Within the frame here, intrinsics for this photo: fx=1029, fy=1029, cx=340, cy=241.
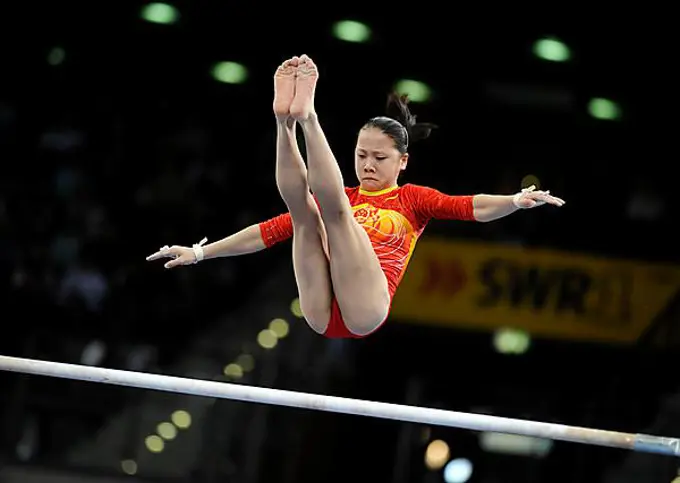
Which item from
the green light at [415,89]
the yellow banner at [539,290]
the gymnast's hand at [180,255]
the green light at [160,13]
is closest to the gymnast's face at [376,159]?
the gymnast's hand at [180,255]

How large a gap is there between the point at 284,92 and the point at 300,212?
1.51 ft

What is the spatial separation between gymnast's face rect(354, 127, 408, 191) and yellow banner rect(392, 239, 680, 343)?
3328mm

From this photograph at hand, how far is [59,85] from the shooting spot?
818cm

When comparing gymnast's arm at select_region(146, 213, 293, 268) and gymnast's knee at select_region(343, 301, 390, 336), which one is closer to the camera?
gymnast's knee at select_region(343, 301, 390, 336)

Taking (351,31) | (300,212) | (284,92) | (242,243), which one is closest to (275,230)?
(242,243)

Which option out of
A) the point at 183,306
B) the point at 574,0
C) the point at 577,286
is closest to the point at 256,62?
the point at 183,306

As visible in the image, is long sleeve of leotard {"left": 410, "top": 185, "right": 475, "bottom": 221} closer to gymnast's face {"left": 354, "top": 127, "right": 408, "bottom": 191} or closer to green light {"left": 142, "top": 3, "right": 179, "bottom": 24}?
gymnast's face {"left": 354, "top": 127, "right": 408, "bottom": 191}

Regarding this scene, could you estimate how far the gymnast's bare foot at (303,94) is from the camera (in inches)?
133

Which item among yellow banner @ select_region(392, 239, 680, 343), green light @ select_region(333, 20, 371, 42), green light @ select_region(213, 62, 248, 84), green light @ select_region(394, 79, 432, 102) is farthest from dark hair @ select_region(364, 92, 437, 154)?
green light @ select_region(213, 62, 248, 84)

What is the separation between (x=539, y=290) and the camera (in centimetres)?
735

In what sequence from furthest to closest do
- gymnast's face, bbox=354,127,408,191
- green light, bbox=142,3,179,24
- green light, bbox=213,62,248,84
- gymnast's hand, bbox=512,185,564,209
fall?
1. green light, bbox=142,3,179,24
2. green light, bbox=213,62,248,84
3. gymnast's face, bbox=354,127,408,191
4. gymnast's hand, bbox=512,185,564,209

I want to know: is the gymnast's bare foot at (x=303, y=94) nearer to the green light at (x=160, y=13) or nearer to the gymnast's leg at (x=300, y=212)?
the gymnast's leg at (x=300, y=212)

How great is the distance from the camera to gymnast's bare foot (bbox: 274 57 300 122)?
3.42 metres

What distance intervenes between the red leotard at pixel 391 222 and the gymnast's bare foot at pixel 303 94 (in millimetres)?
626
